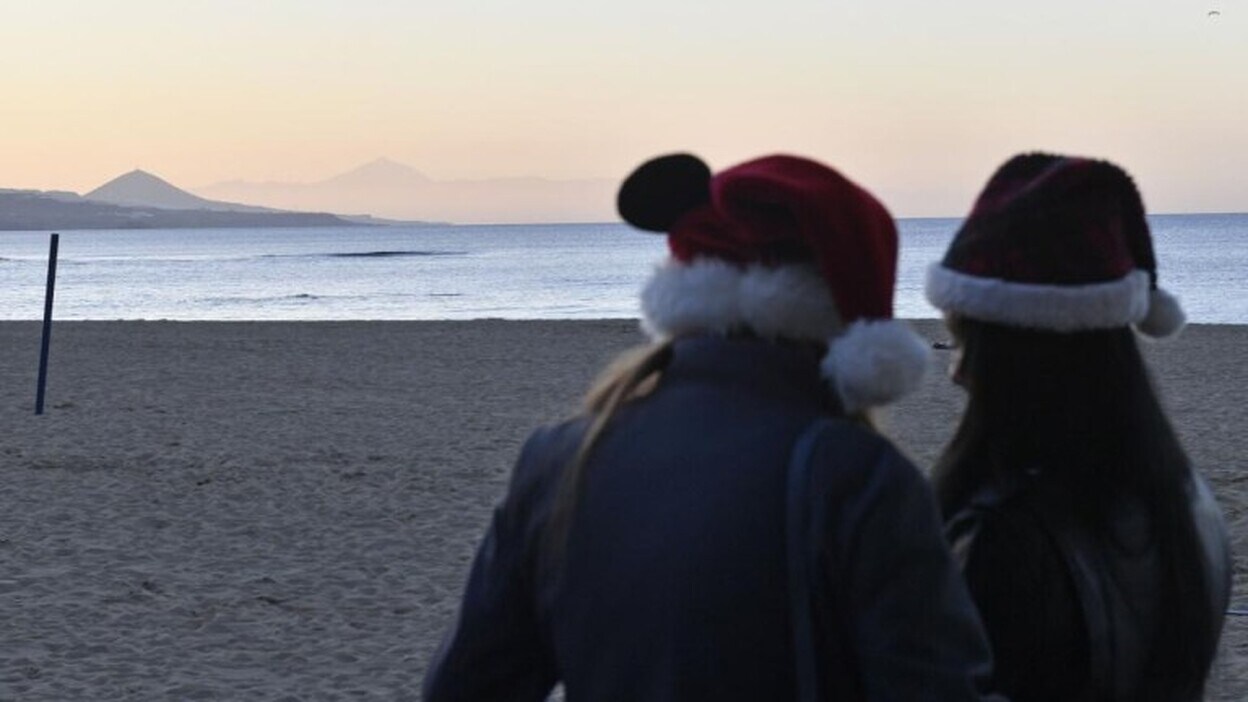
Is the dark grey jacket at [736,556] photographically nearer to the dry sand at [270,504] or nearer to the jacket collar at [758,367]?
the jacket collar at [758,367]

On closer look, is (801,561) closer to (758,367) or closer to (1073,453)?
(758,367)

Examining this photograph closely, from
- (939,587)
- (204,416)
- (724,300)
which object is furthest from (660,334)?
(204,416)

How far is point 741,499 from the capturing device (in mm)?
1714

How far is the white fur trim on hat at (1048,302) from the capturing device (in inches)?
74.4

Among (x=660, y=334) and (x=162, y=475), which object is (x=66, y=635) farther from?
(x=660, y=334)

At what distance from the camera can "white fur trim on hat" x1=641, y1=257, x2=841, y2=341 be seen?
1.81m

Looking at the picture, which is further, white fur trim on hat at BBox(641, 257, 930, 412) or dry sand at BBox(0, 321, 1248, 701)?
dry sand at BBox(0, 321, 1248, 701)

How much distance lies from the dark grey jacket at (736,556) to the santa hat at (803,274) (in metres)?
0.04

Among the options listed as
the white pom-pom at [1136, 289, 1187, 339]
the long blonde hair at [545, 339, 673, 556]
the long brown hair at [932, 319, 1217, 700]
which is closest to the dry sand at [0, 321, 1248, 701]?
the white pom-pom at [1136, 289, 1187, 339]

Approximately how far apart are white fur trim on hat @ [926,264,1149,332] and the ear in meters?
0.32

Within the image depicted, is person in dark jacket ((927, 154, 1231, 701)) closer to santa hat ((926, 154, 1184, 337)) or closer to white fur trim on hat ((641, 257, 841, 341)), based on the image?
santa hat ((926, 154, 1184, 337))

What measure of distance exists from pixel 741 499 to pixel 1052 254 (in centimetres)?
50

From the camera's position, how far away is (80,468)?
39.5 ft

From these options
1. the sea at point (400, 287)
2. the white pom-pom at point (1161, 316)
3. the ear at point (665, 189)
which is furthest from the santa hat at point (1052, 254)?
the sea at point (400, 287)
